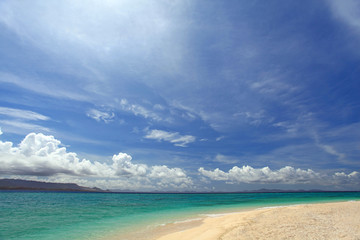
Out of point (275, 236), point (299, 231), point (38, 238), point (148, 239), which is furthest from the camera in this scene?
point (38, 238)

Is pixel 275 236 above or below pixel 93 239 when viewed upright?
above

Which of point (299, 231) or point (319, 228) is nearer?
point (299, 231)

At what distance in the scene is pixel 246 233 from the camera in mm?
11023

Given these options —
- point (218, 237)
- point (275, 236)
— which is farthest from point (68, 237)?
point (275, 236)

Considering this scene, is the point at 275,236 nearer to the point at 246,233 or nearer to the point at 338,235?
the point at 246,233

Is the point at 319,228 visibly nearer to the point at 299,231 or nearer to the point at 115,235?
the point at 299,231

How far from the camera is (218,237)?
34.6ft

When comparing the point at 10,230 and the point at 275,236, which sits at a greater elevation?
the point at 275,236

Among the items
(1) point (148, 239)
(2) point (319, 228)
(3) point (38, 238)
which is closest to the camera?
(2) point (319, 228)

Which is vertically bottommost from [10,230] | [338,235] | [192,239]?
[10,230]

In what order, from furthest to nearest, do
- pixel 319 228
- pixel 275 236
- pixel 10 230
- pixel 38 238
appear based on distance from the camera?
pixel 10 230 → pixel 38 238 → pixel 319 228 → pixel 275 236

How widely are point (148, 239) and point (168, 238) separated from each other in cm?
159

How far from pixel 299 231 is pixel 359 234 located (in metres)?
3.04

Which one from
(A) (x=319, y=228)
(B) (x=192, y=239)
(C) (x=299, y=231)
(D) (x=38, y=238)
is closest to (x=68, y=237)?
(D) (x=38, y=238)
